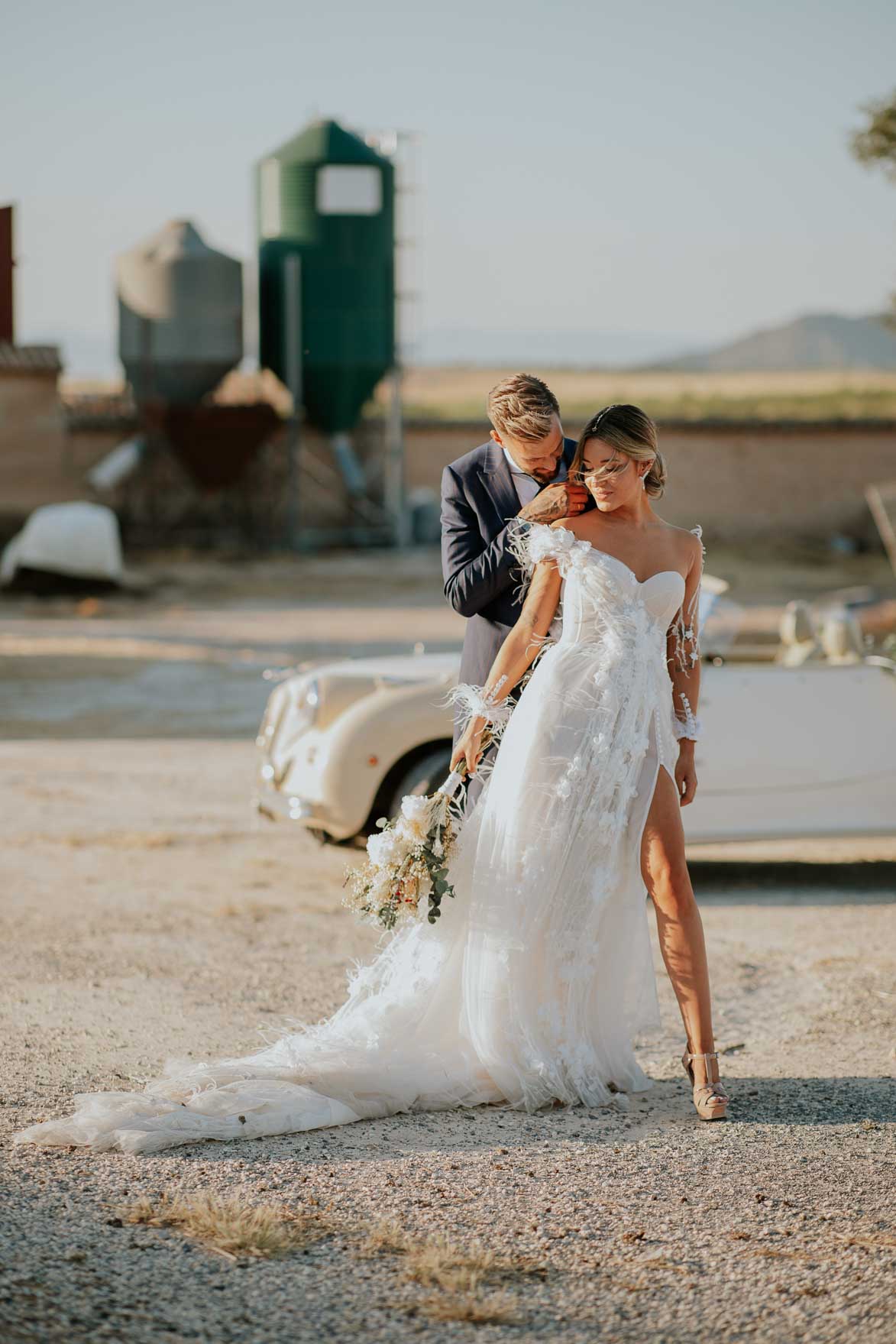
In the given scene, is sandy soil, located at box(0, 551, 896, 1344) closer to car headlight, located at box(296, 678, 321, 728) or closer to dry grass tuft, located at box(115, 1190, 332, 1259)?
dry grass tuft, located at box(115, 1190, 332, 1259)

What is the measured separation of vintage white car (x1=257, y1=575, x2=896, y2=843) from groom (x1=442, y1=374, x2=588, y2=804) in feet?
7.91

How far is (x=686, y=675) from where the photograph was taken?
4.57 m

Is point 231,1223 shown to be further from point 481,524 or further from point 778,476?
point 778,476

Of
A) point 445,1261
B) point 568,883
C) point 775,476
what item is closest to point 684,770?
point 568,883

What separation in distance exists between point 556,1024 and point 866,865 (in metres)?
4.18

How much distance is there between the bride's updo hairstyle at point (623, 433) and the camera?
429 centimetres

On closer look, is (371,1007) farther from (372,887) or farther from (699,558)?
(699,558)

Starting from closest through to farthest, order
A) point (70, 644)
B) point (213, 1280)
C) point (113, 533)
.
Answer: point (213, 1280) → point (70, 644) → point (113, 533)

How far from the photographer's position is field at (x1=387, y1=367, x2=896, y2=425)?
176 feet

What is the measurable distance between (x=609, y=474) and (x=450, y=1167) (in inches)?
73.0

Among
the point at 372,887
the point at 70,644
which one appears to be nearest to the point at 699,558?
the point at 372,887

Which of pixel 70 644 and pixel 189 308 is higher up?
pixel 189 308

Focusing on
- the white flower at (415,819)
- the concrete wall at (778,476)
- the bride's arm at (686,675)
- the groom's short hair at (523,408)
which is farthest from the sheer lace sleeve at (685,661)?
the concrete wall at (778,476)

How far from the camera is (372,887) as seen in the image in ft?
14.8
